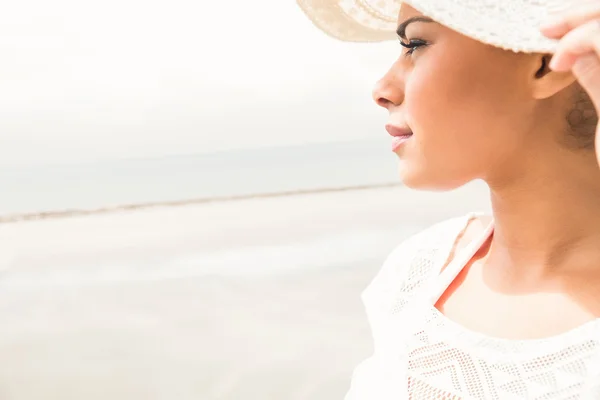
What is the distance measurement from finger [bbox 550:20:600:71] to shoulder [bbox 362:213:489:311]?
1.06 feet

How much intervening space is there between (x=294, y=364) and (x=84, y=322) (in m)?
0.55

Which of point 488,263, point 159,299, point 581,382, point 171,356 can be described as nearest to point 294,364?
point 171,356

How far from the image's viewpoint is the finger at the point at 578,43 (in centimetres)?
38

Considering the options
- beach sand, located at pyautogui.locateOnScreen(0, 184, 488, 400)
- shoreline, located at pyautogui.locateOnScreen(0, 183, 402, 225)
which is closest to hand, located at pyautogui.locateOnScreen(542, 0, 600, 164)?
beach sand, located at pyautogui.locateOnScreen(0, 184, 488, 400)

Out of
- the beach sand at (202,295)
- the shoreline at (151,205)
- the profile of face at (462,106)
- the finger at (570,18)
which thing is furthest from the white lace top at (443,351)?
the shoreline at (151,205)

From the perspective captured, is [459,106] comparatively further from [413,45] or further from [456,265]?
[456,265]

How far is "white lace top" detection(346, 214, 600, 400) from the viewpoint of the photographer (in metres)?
0.49

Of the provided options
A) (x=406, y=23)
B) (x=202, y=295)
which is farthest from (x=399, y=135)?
(x=202, y=295)

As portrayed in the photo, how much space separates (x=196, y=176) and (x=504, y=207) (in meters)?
1.47

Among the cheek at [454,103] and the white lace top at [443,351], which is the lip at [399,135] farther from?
the white lace top at [443,351]

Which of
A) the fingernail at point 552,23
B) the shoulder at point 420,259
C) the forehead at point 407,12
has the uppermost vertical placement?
the fingernail at point 552,23

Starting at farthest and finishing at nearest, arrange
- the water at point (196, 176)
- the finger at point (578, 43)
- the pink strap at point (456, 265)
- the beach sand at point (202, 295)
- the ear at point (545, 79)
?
the water at point (196, 176), the beach sand at point (202, 295), the pink strap at point (456, 265), the ear at point (545, 79), the finger at point (578, 43)

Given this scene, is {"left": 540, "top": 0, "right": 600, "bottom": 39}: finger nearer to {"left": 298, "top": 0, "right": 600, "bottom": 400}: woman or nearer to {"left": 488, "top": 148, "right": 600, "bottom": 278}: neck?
{"left": 298, "top": 0, "right": 600, "bottom": 400}: woman

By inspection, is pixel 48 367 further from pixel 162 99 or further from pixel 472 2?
pixel 472 2
